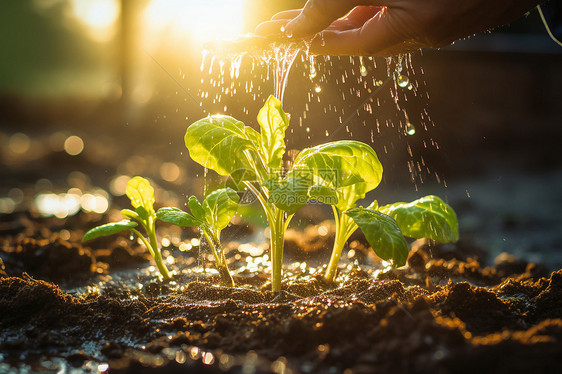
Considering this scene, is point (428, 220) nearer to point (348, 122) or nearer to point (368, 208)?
Answer: point (368, 208)

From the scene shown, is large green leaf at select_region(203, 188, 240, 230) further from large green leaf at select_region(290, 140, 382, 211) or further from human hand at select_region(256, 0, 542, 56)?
human hand at select_region(256, 0, 542, 56)

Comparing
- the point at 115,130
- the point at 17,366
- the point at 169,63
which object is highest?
the point at 169,63

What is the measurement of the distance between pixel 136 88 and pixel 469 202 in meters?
5.66

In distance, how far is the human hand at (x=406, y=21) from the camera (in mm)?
1652

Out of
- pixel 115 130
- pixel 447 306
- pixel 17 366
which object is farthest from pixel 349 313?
pixel 115 130

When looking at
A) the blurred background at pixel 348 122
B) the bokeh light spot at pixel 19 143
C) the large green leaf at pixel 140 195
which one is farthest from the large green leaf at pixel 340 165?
the bokeh light spot at pixel 19 143

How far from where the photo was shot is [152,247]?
6.55 ft

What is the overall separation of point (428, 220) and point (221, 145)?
33.1 inches

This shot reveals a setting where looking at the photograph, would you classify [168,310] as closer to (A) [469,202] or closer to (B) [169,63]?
(A) [469,202]

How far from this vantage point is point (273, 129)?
1.67 metres

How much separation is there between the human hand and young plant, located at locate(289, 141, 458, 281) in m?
0.51

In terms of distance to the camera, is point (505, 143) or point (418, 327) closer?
point (418, 327)

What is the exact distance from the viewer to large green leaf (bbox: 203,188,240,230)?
173cm

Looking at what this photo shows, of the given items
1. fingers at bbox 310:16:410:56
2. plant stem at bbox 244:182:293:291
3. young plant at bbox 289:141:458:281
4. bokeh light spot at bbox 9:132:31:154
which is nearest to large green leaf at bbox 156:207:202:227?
→ plant stem at bbox 244:182:293:291
